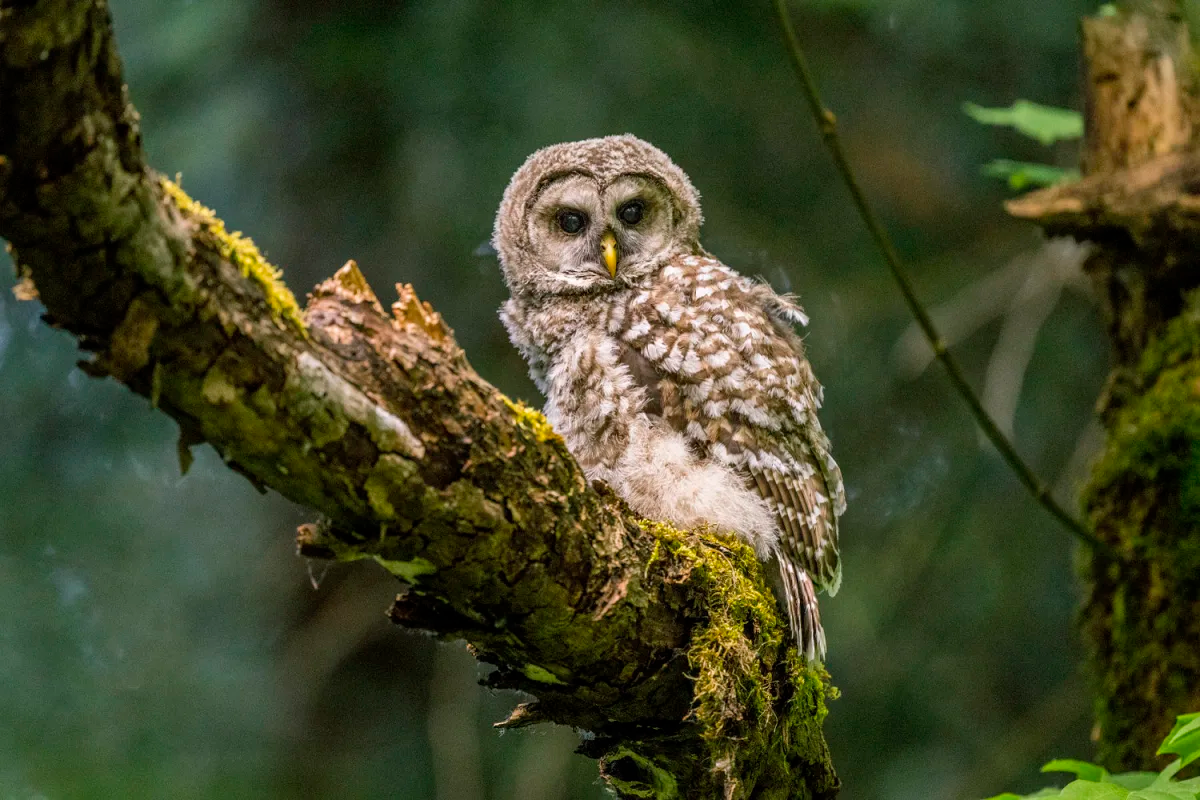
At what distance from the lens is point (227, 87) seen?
14.4 feet

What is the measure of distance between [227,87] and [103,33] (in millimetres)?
3749

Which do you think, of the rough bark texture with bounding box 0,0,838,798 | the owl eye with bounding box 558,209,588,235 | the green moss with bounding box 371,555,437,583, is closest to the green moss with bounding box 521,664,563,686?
the rough bark texture with bounding box 0,0,838,798

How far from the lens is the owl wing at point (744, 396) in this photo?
2428 millimetres

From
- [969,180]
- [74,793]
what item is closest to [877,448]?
[969,180]

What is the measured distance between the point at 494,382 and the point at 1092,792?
3.23 meters

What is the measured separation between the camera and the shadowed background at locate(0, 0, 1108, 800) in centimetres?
424

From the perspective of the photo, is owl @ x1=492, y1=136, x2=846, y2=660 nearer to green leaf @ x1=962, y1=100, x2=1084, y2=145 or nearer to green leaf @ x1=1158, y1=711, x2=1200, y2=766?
green leaf @ x1=1158, y1=711, x2=1200, y2=766

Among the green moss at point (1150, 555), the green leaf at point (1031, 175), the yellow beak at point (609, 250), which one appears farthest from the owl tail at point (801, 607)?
the green leaf at point (1031, 175)

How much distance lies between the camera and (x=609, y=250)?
2834 mm

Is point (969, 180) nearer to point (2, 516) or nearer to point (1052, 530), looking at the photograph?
point (1052, 530)

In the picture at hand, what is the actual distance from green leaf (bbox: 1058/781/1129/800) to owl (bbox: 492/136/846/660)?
75cm

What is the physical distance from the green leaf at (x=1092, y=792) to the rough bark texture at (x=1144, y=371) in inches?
65.6

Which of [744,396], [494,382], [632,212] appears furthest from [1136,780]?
[494,382]

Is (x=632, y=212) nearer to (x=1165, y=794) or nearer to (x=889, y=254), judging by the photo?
(x=889, y=254)
